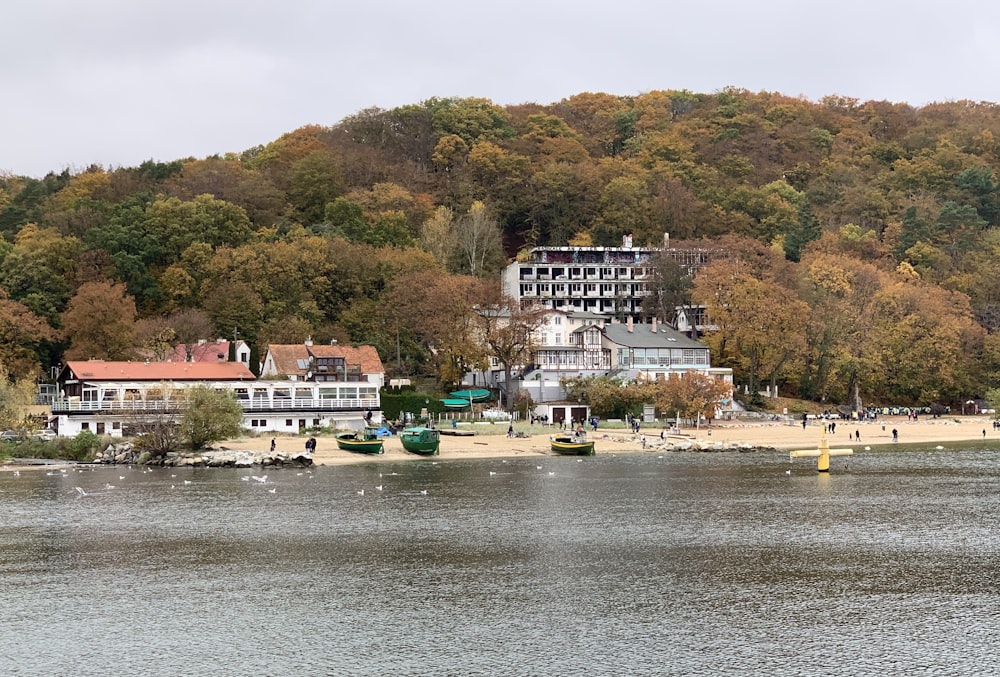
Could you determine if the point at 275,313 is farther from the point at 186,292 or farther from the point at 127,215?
the point at 127,215

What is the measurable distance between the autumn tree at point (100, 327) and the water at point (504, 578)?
3640 cm

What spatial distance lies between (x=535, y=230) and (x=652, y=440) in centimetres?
6231

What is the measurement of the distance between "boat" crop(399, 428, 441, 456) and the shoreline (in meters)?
0.50

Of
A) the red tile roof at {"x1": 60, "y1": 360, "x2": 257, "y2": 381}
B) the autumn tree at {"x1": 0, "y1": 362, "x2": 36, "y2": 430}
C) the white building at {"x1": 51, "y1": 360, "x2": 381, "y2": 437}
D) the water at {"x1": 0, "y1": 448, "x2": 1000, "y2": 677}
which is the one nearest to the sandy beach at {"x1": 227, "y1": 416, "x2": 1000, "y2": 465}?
the white building at {"x1": 51, "y1": 360, "x2": 381, "y2": 437}

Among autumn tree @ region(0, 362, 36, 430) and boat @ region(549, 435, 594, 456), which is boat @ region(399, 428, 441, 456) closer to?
boat @ region(549, 435, 594, 456)

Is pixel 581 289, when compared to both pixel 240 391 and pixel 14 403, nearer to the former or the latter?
pixel 240 391

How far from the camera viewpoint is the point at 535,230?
136 metres

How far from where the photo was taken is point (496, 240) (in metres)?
127

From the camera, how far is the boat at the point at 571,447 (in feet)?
231

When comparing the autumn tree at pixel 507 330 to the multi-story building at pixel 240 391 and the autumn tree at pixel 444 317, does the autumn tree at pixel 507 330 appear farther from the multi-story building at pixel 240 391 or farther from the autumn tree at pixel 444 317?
the multi-story building at pixel 240 391

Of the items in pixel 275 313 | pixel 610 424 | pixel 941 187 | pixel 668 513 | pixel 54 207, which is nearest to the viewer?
pixel 668 513

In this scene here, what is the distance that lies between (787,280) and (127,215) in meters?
58.9

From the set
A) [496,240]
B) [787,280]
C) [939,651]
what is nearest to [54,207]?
[496,240]

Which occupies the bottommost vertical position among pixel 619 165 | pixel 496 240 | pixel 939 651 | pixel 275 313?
pixel 939 651
